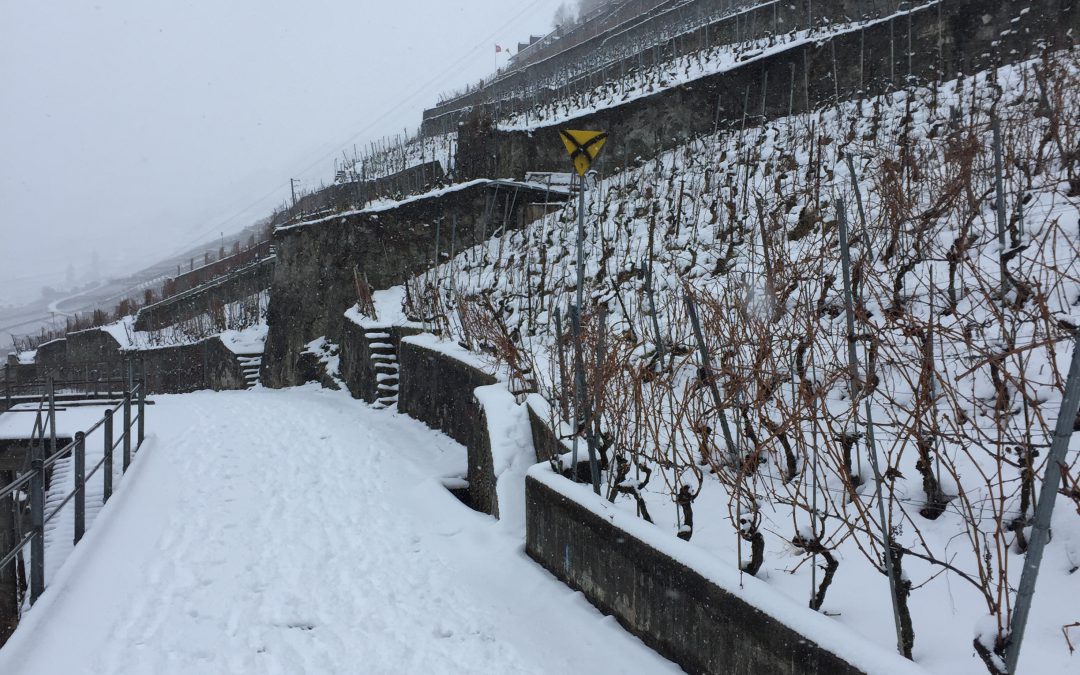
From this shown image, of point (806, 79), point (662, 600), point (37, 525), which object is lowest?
point (662, 600)

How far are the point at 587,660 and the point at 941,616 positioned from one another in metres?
1.64

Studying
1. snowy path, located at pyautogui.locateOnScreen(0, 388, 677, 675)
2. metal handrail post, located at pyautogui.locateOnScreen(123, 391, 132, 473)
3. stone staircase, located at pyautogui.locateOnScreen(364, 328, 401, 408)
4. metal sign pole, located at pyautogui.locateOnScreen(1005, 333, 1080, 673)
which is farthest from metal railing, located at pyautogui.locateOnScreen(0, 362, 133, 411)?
metal sign pole, located at pyautogui.locateOnScreen(1005, 333, 1080, 673)

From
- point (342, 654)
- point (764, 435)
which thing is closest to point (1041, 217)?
point (764, 435)

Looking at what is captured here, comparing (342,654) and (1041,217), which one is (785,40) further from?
(342,654)

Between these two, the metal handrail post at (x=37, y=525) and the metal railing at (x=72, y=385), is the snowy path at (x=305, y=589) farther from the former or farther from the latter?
the metal railing at (x=72, y=385)

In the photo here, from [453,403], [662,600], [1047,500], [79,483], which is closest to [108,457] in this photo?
[79,483]

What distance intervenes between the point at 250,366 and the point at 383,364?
1060 centimetres

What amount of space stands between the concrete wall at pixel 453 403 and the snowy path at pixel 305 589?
361 millimetres

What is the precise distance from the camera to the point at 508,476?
520 centimetres

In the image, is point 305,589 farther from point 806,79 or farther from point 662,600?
point 806,79

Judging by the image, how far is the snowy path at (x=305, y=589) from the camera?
11.2 feet

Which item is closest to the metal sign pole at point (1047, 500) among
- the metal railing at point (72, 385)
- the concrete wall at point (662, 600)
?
the concrete wall at point (662, 600)

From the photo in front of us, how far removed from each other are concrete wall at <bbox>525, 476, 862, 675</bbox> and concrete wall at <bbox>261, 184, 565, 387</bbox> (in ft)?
35.6

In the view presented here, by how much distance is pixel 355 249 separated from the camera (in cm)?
1622
